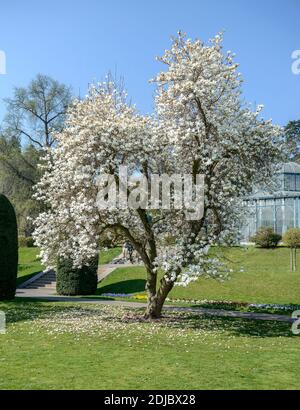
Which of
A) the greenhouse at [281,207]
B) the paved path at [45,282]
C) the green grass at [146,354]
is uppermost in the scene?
the greenhouse at [281,207]

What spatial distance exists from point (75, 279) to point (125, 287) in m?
2.68

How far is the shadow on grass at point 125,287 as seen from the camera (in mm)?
24953

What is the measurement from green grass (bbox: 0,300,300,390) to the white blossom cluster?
1816 millimetres

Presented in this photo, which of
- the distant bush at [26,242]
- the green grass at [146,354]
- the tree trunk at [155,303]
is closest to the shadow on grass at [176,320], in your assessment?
the green grass at [146,354]

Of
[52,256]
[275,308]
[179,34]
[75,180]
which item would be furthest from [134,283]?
[179,34]

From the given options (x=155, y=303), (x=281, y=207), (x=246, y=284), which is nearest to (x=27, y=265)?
(x=246, y=284)

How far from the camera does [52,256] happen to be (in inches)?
590

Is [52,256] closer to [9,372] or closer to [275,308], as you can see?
[9,372]

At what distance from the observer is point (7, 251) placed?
20.8 meters

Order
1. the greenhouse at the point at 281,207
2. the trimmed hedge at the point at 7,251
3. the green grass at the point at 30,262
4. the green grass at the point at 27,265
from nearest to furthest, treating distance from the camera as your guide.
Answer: the trimmed hedge at the point at 7,251
the green grass at the point at 27,265
the green grass at the point at 30,262
the greenhouse at the point at 281,207

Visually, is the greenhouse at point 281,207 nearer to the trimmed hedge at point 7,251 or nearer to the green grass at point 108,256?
the green grass at point 108,256

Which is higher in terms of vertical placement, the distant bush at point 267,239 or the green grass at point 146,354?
the distant bush at point 267,239

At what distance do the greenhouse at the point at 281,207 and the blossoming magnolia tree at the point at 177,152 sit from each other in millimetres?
21196

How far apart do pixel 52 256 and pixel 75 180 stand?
288cm
